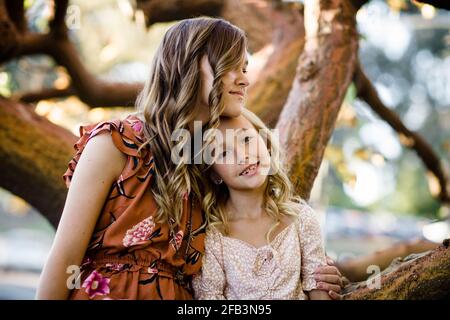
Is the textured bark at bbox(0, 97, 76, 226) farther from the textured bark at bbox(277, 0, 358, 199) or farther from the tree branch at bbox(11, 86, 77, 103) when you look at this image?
the tree branch at bbox(11, 86, 77, 103)

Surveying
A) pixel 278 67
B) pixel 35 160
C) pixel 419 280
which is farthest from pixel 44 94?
pixel 419 280

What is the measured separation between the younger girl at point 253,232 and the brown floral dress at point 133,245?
91mm

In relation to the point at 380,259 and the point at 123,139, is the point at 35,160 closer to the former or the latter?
the point at 123,139

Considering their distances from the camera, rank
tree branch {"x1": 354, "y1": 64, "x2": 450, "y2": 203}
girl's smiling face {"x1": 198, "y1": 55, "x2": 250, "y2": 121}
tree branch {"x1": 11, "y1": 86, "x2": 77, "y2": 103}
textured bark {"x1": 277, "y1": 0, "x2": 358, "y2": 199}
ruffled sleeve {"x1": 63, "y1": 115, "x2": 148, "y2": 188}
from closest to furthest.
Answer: ruffled sleeve {"x1": 63, "y1": 115, "x2": 148, "y2": 188}
girl's smiling face {"x1": 198, "y1": 55, "x2": 250, "y2": 121}
textured bark {"x1": 277, "y1": 0, "x2": 358, "y2": 199}
tree branch {"x1": 354, "y1": 64, "x2": 450, "y2": 203}
tree branch {"x1": 11, "y1": 86, "x2": 77, "y2": 103}

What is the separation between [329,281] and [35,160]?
1.50 meters

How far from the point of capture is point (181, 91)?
1834mm

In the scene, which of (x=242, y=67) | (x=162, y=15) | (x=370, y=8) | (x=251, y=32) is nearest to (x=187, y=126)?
(x=242, y=67)

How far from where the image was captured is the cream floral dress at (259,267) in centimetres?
177

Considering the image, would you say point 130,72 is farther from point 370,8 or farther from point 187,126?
point 187,126

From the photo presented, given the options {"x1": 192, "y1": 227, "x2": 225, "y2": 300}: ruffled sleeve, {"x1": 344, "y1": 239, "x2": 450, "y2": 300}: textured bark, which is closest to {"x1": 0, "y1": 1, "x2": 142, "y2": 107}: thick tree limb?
{"x1": 192, "y1": 227, "x2": 225, "y2": 300}: ruffled sleeve

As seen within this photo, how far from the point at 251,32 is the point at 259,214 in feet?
Answer: 5.65

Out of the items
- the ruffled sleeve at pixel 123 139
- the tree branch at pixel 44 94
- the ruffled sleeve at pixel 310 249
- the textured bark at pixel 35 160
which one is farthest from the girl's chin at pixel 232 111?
the tree branch at pixel 44 94

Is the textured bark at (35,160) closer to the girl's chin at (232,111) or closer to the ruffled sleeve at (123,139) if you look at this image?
the ruffled sleeve at (123,139)

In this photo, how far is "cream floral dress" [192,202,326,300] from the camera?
1768mm
